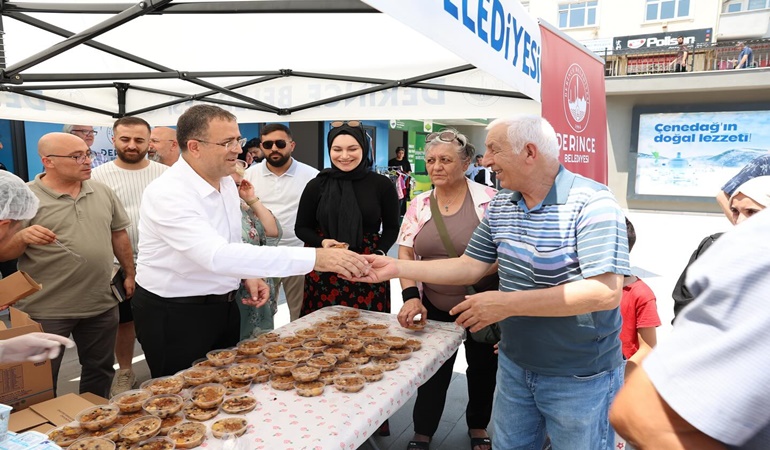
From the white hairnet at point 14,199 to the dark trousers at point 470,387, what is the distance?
2.12 meters

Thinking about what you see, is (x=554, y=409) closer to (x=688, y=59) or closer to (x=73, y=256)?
(x=73, y=256)

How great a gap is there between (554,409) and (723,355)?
154cm

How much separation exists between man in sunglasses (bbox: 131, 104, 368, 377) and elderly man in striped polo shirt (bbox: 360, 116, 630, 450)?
2.57 ft

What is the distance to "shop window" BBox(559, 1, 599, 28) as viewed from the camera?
965 inches

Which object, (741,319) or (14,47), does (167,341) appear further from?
(14,47)

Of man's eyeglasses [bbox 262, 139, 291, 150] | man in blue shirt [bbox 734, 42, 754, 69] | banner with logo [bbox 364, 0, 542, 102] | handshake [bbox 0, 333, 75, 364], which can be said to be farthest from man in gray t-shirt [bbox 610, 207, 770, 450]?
man in blue shirt [bbox 734, 42, 754, 69]

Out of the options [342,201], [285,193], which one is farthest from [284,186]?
[342,201]

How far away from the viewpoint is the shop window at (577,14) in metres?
24.5

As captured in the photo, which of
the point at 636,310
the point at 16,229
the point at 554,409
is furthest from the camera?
the point at 636,310

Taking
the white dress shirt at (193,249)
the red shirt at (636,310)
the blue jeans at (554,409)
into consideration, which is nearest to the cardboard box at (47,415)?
the white dress shirt at (193,249)

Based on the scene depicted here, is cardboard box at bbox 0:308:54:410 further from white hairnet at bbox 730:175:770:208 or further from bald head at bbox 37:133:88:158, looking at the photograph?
white hairnet at bbox 730:175:770:208

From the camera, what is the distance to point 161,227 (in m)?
2.15

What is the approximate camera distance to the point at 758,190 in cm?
200

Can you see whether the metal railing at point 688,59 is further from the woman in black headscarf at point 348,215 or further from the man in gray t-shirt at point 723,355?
the man in gray t-shirt at point 723,355
